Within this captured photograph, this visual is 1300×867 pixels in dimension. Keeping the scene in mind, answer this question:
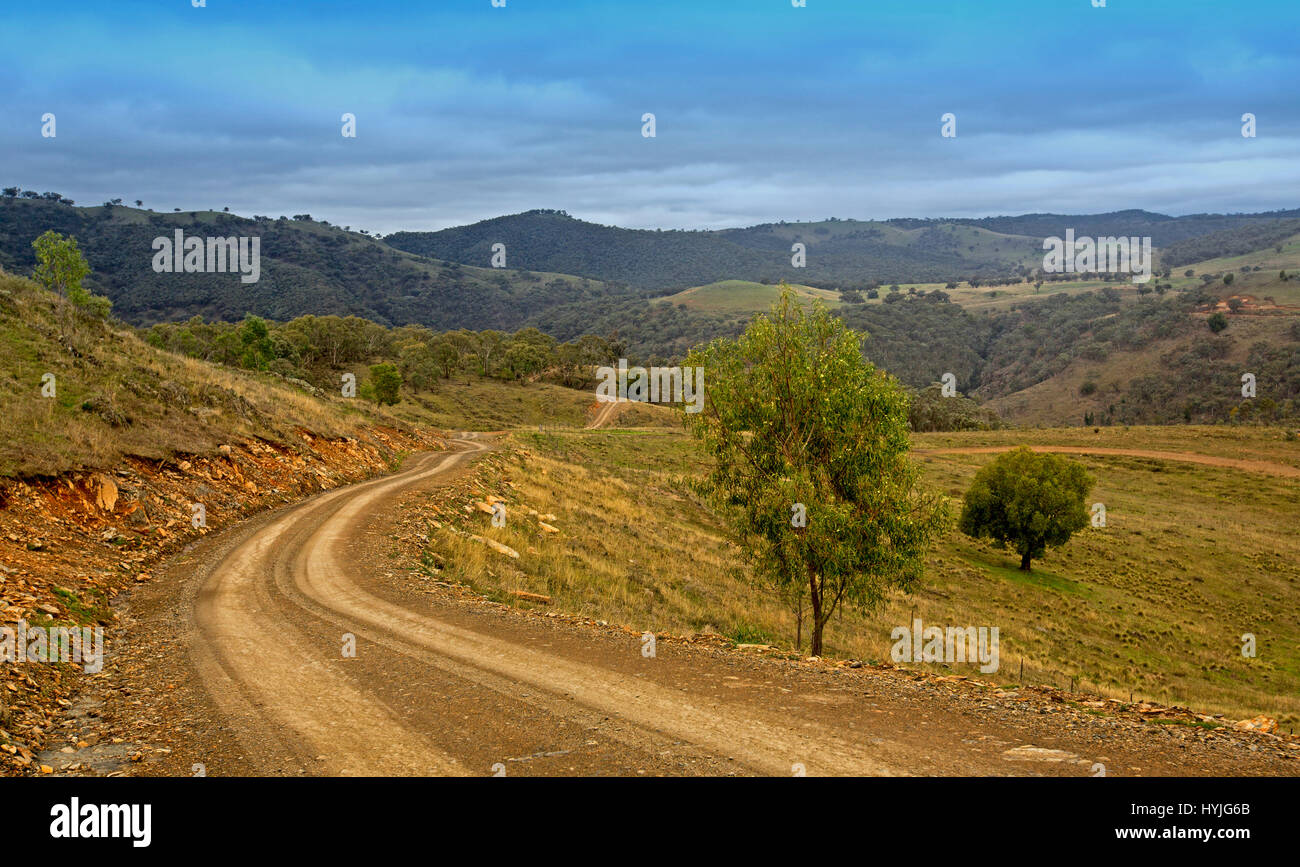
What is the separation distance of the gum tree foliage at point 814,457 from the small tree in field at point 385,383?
206 feet

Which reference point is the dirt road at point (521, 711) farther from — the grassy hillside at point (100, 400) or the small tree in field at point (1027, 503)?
the small tree in field at point (1027, 503)

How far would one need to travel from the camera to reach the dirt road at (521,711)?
25.6 feet

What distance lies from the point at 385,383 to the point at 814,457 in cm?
6530

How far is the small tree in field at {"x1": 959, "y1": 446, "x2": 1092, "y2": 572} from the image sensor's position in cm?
4147

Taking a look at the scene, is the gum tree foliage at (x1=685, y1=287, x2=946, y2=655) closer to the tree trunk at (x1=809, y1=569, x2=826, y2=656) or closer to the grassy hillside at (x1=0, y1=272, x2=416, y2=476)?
the tree trunk at (x1=809, y1=569, x2=826, y2=656)

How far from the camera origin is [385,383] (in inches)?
2963

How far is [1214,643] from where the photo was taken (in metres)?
32.0

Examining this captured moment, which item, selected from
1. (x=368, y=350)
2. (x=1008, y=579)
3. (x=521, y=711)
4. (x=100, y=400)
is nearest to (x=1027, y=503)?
(x=1008, y=579)

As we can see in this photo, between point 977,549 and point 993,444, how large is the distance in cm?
4192

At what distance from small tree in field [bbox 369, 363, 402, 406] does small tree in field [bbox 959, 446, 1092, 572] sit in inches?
2228

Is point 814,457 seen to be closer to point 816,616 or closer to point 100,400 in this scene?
point 816,616

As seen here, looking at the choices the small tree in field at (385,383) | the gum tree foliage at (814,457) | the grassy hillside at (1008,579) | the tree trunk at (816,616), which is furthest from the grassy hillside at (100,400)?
the small tree in field at (385,383)
